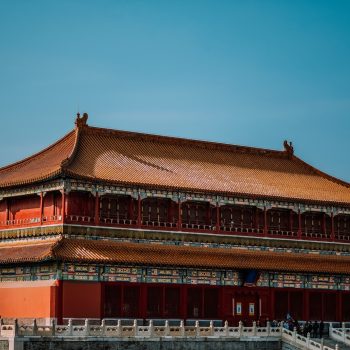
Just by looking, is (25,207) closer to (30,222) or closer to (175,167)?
(30,222)

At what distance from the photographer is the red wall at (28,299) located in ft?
202

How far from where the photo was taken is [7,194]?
227 ft

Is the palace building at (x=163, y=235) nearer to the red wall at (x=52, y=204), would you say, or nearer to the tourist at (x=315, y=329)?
the red wall at (x=52, y=204)

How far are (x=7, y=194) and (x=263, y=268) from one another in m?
18.4

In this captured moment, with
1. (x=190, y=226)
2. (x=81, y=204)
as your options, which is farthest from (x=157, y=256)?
(x=81, y=204)

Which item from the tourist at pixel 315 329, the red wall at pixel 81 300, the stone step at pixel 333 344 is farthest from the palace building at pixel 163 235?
the stone step at pixel 333 344

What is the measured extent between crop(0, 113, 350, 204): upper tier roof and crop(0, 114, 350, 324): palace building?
144mm

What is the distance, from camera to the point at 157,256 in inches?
2630

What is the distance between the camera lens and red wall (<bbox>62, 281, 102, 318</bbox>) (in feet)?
203

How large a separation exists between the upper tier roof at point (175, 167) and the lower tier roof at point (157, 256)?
4145 millimetres

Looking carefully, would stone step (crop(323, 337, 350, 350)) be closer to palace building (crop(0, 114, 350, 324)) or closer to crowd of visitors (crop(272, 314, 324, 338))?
crowd of visitors (crop(272, 314, 324, 338))

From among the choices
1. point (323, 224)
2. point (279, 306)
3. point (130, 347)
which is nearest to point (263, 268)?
point (279, 306)

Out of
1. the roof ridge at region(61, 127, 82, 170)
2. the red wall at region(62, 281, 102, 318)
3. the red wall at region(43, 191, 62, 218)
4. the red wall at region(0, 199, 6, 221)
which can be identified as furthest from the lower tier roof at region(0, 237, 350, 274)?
the roof ridge at region(61, 127, 82, 170)

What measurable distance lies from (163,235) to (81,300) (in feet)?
28.6
